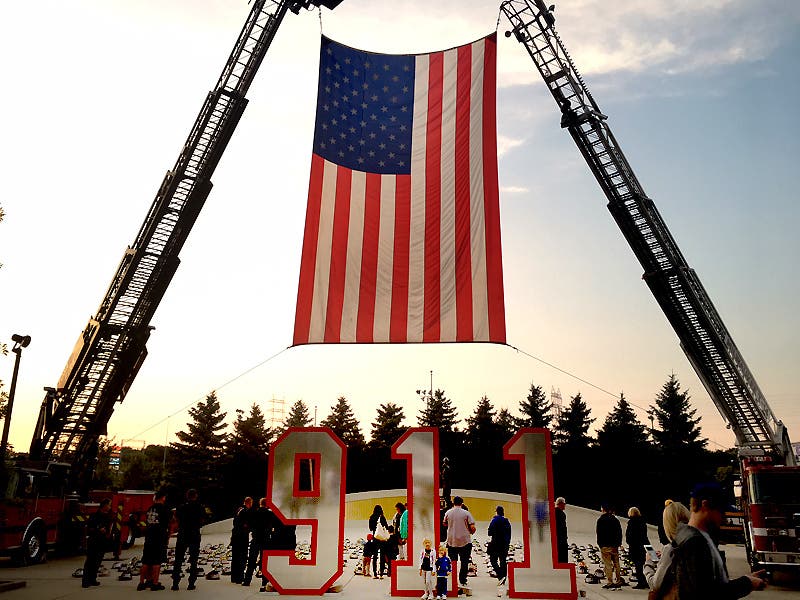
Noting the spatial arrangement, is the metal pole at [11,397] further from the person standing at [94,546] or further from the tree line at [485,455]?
the tree line at [485,455]

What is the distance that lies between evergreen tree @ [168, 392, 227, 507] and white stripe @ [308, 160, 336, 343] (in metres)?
55.1

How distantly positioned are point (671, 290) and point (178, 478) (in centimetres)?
5641

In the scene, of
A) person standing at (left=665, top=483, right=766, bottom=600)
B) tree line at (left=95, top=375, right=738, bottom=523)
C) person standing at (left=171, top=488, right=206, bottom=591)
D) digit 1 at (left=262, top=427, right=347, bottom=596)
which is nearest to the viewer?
person standing at (left=665, top=483, right=766, bottom=600)

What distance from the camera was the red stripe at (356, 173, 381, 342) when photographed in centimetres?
1378

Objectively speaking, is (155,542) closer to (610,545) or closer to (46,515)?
(46,515)

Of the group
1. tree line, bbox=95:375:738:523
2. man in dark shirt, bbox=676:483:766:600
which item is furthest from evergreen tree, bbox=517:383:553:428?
man in dark shirt, bbox=676:483:766:600

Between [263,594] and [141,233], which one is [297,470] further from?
[141,233]

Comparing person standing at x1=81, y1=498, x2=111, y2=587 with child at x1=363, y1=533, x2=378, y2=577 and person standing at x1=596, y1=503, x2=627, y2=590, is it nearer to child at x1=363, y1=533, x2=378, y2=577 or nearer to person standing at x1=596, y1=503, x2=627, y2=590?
child at x1=363, y1=533, x2=378, y2=577

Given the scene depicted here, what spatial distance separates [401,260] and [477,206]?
2.07m

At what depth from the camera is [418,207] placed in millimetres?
14430

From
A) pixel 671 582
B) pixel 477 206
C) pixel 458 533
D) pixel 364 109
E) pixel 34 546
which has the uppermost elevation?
pixel 364 109

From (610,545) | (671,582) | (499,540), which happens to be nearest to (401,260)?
(499,540)

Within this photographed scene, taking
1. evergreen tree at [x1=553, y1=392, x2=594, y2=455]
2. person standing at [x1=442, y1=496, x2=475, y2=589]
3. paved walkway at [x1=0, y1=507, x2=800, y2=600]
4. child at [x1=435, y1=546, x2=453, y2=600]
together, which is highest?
evergreen tree at [x1=553, y1=392, x2=594, y2=455]

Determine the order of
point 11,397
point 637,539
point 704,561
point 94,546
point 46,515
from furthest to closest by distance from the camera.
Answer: point 11,397, point 46,515, point 637,539, point 94,546, point 704,561
